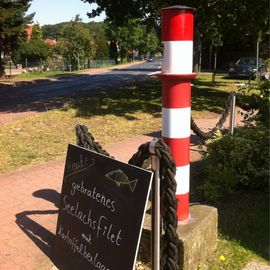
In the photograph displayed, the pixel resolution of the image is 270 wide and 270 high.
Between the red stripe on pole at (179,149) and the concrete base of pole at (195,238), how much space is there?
0.51 metres

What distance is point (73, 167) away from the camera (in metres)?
3.58

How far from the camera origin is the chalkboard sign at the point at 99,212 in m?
2.91

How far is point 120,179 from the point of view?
9.95 feet

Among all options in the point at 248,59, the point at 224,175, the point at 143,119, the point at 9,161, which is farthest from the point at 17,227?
the point at 248,59

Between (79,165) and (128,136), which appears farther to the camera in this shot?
(128,136)

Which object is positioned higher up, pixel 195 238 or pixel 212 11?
pixel 212 11

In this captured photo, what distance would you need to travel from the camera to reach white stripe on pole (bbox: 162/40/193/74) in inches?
129

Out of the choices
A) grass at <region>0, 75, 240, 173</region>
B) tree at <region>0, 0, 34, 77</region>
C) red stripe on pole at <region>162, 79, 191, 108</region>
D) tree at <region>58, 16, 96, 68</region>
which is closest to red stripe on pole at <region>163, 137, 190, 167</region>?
red stripe on pole at <region>162, 79, 191, 108</region>

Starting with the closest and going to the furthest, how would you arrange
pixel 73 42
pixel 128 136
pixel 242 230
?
1. pixel 242 230
2. pixel 128 136
3. pixel 73 42

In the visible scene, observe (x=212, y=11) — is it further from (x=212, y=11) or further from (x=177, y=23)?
(x=177, y=23)

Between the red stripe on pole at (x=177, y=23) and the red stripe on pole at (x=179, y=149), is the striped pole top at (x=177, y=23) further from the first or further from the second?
the red stripe on pole at (x=179, y=149)

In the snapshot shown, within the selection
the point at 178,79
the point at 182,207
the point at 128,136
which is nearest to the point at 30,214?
the point at 182,207

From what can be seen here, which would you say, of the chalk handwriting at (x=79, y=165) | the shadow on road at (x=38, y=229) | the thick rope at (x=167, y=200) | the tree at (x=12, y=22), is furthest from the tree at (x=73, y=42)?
the thick rope at (x=167, y=200)

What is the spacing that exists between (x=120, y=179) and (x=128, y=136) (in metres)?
6.28
